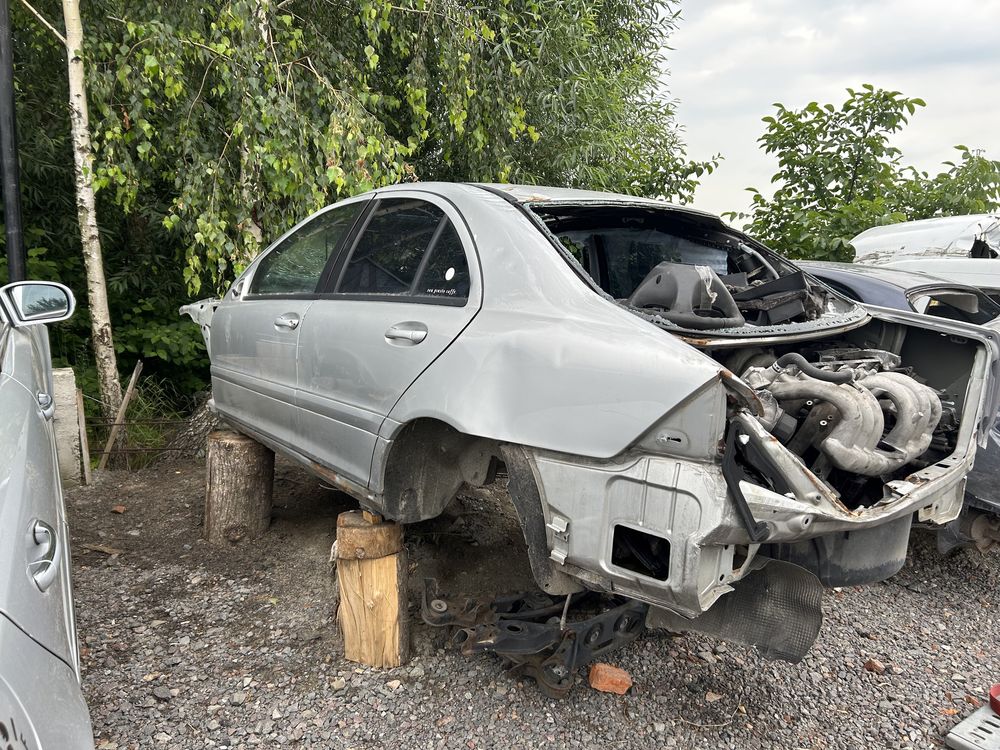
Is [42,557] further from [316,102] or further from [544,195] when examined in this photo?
[316,102]

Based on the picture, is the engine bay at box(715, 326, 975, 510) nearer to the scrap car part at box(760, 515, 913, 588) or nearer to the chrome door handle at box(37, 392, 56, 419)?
the scrap car part at box(760, 515, 913, 588)

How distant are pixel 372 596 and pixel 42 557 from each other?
1.49 metres

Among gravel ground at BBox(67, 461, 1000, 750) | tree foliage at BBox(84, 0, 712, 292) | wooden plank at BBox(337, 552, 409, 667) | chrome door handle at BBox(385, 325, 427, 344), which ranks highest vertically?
tree foliage at BBox(84, 0, 712, 292)

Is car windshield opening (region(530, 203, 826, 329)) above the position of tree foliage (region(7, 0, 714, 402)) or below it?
below

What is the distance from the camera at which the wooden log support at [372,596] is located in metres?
2.69

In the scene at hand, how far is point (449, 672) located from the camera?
105 inches

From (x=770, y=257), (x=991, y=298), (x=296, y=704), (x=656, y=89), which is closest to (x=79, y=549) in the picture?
(x=296, y=704)

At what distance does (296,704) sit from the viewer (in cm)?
247

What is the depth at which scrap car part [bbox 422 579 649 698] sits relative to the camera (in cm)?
231

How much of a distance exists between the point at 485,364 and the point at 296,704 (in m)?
1.36

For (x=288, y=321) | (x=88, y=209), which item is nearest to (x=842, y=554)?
(x=288, y=321)

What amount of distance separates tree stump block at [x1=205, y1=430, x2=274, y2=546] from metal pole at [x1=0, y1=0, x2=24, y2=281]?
6.63 ft

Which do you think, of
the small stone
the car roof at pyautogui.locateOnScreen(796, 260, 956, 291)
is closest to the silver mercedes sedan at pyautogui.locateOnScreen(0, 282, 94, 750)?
the small stone

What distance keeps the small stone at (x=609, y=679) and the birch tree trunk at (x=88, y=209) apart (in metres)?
4.53
